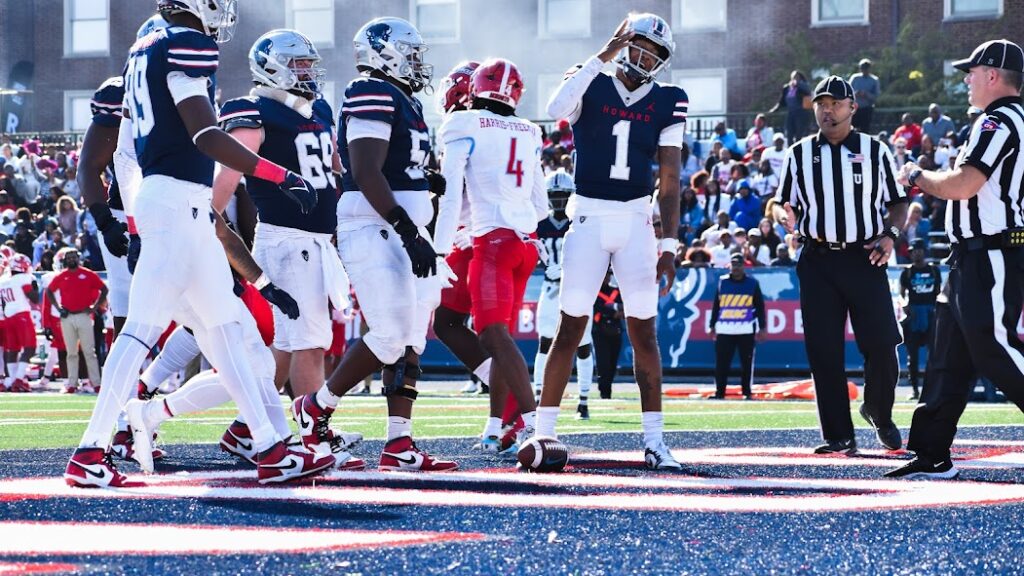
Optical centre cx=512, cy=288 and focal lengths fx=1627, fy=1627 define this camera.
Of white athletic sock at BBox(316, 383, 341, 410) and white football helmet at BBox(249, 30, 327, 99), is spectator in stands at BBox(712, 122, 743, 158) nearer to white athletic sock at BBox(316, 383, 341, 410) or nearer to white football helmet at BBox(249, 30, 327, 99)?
white football helmet at BBox(249, 30, 327, 99)

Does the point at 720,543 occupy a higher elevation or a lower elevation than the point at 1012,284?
lower

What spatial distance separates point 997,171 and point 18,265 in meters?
15.7

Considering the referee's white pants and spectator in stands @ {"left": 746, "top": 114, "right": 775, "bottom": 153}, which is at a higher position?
spectator in stands @ {"left": 746, "top": 114, "right": 775, "bottom": 153}

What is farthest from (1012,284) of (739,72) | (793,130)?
(739,72)

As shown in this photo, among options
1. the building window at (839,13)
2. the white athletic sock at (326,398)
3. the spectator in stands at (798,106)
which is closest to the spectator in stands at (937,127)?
the spectator in stands at (798,106)

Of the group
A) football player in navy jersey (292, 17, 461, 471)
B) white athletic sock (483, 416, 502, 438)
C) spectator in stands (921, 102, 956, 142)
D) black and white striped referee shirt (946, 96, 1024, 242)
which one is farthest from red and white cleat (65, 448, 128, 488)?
spectator in stands (921, 102, 956, 142)

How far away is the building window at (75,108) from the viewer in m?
38.0

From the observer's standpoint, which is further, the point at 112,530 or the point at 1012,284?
the point at 1012,284

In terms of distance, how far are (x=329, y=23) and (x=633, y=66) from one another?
3007 cm

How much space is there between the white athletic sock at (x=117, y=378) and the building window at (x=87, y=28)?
A: 32.7 metres

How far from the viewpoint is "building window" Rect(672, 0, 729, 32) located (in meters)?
33.5

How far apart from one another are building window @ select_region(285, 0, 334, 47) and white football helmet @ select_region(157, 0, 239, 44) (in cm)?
3058

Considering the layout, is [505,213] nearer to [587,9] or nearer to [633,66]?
[633,66]

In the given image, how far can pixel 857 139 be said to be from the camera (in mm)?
7742
